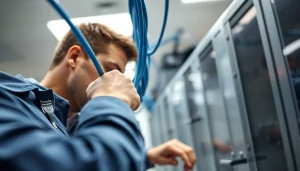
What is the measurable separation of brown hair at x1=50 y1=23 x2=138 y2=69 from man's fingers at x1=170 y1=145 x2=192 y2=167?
0.38 metres

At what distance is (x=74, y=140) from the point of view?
511mm

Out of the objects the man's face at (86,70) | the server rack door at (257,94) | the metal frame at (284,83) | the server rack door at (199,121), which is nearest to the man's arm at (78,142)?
the man's face at (86,70)

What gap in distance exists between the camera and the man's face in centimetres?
86

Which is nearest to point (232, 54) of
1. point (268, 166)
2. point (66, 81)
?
point (268, 166)

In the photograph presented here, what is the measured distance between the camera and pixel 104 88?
64 cm

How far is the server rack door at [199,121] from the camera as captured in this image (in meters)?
2.23

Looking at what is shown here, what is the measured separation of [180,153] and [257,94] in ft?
2.36

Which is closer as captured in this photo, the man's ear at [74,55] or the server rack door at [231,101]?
the man's ear at [74,55]

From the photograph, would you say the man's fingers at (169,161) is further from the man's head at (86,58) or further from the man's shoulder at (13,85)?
the man's shoulder at (13,85)

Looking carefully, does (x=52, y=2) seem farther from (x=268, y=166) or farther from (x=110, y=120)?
(x=268, y=166)

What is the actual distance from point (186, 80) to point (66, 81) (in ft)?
6.73

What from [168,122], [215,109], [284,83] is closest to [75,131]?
[284,83]

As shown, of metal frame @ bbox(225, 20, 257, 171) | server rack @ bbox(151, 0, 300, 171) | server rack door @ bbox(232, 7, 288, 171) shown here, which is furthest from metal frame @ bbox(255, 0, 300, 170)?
metal frame @ bbox(225, 20, 257, 171)

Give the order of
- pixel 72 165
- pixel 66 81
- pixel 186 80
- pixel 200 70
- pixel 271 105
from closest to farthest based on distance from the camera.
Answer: pixel 72 165
pixel 66 81
pixel 271 105
pixel 200 70
pixel 186 80
